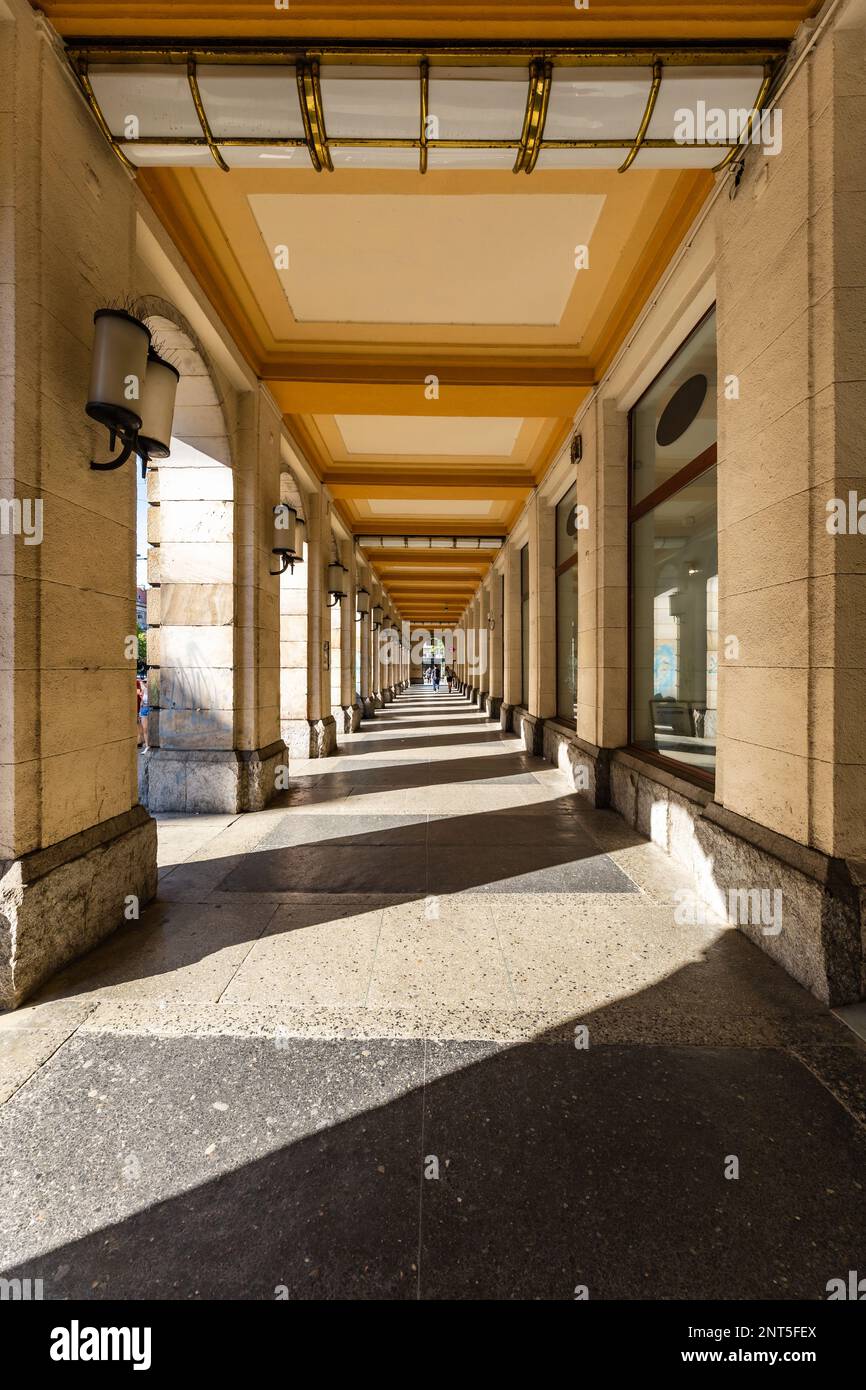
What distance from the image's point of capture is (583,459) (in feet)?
24.8

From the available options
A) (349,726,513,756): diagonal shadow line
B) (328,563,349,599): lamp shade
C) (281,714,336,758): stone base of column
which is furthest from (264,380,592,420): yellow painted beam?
(349,726,513,756): diagonal shadow line

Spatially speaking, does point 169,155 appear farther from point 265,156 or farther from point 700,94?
point 700,94

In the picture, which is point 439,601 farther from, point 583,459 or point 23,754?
point 23,754

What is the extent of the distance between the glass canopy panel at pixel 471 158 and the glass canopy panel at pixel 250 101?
83cm

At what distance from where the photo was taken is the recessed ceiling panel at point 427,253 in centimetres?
455

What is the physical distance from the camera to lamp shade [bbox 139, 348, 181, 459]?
3.51m

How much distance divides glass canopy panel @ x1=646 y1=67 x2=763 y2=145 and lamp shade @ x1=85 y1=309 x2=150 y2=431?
130 inches

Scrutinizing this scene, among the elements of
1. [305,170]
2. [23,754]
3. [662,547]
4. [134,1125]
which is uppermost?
[305,170]

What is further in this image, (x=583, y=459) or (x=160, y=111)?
(x=583, y=459)

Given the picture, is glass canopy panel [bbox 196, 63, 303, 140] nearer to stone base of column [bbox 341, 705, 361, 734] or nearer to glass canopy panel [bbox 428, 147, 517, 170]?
glass canopy panel [bbox 428, 147, 517, 170]

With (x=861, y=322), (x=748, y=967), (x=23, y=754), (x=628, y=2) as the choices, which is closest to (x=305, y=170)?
(x=628, y=2)

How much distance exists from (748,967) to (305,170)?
5.96 m

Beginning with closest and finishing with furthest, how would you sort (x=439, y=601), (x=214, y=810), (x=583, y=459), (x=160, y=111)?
1. (x=160, y=111)
2. (x=214, y=810)
3. (x=583, y=459)
4. (x=439, y=601)

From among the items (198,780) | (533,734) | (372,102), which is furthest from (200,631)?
(533,734)
